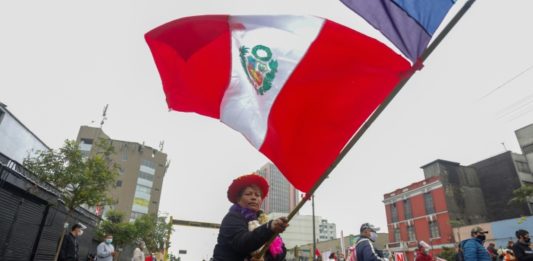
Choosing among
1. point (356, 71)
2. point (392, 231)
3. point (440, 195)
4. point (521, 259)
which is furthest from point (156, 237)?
point (356, 71)

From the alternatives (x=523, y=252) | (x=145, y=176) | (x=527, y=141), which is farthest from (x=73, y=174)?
(x=145, y=176)

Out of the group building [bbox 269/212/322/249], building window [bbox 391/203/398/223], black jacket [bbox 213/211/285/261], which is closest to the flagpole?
black jacket [bbox 213/211/285/261]

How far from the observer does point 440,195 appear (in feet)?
126

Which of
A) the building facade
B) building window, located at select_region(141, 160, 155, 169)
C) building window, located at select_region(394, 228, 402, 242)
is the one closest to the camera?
the building facade

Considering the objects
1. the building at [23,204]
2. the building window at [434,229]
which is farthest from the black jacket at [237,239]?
the building window at [434,229]

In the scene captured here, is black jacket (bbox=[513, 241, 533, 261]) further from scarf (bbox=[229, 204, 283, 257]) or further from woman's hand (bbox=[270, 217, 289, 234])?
woman's hand (bbox=[270, 217, 289, 234])

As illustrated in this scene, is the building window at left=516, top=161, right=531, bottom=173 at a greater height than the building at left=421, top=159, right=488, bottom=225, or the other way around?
the building window at left=516, top=161, right=531, bottom=173

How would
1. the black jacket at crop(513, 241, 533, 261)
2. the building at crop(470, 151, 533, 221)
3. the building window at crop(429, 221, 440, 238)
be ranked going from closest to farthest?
the black jacket at crop(513, 241, 533, 261) < the building window at crop(429, 221, 440, 238) < the building at crop(470, 151, 533, 221)

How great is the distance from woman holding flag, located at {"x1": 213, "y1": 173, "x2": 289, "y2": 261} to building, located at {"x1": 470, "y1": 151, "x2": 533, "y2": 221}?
47.9m

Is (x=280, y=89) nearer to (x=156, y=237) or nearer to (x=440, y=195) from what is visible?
(x=440, y=195)

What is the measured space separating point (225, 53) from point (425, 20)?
167cm

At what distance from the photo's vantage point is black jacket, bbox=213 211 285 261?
1.92m

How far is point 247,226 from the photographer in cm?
228

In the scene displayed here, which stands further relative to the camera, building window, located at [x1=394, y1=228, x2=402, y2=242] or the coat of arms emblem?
building window, located at [x1=394, y1=228, x2=402, y2=242]
